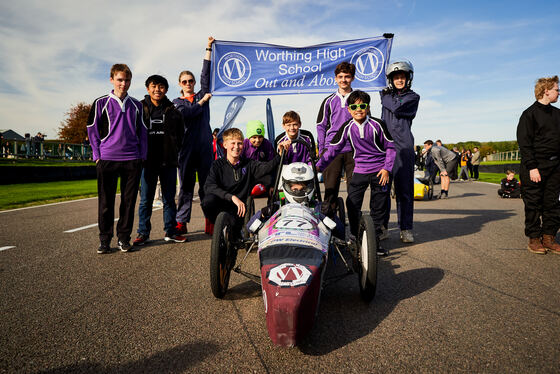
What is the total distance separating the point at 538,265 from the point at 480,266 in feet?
2.06

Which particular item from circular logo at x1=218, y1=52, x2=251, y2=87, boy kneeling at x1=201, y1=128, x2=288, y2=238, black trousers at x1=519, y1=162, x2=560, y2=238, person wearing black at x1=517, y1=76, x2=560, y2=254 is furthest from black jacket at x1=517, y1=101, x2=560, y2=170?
circular logo at x1=218, y1=52, x2=251, y2=87

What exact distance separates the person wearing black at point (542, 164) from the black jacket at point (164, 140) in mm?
4585

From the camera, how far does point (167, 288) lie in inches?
132

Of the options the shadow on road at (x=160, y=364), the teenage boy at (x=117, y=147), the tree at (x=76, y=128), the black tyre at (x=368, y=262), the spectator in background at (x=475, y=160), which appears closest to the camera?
the shadow on road at (x=160, y=364)

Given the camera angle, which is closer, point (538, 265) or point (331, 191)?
point (538, 265)

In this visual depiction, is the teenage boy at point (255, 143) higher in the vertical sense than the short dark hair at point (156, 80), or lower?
lower

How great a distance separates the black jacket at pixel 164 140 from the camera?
16.8 ft

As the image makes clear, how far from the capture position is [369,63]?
7.28 meters

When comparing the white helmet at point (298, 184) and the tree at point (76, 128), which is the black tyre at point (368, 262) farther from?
the tree at point (76, 128)

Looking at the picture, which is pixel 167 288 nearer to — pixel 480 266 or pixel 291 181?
pixel 291 181

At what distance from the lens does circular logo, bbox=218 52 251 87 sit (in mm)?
7582

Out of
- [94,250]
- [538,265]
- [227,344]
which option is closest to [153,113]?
[94,250]

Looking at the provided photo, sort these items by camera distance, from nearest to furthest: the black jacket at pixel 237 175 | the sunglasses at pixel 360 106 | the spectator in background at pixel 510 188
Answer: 1. the sunglasses at pixel 360 106
2. the black jacket at pixel 237 175
3. the spectator in background at pixel 510 188

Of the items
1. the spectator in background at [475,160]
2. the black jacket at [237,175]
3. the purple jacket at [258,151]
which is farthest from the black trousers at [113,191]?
the spectator in background at [475,160]
